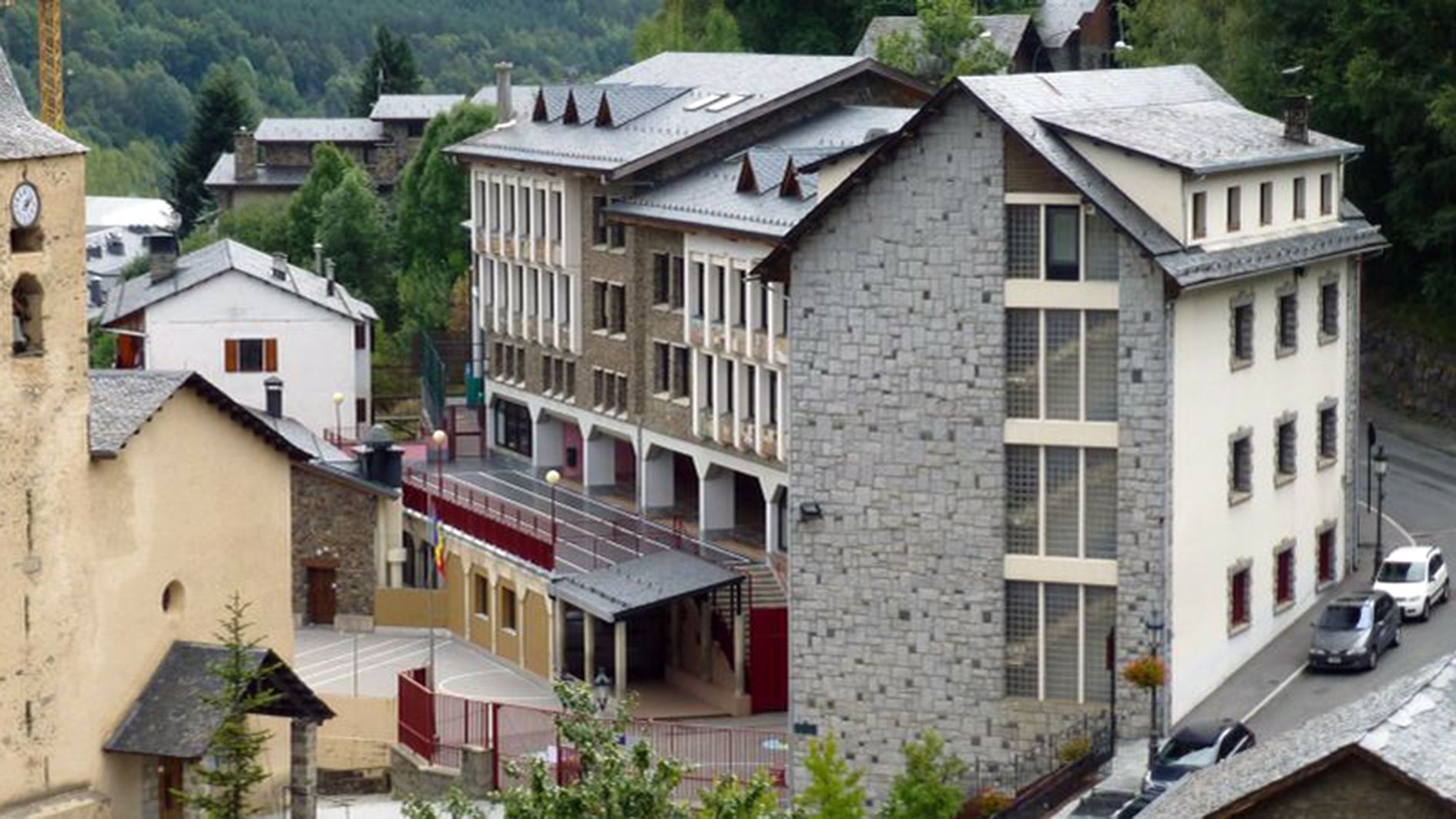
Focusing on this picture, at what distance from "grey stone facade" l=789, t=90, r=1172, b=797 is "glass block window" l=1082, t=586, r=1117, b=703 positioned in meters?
0.23

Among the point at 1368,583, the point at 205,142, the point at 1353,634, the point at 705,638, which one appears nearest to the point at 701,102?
the point at 705,638

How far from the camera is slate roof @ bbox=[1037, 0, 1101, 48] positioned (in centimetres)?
12719

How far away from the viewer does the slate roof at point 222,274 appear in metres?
103

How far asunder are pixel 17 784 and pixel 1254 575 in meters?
20.8

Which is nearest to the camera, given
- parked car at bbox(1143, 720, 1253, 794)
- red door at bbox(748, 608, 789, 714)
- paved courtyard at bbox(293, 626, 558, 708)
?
parked car at bbox(1143, 720, 1253, 794)

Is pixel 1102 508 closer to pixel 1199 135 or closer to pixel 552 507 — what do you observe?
pixel 1199 135

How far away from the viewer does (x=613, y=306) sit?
9319 centimetres

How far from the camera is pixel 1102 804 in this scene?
192 feet

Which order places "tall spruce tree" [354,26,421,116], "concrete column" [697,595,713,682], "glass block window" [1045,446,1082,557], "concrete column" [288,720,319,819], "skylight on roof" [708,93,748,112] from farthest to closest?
1. "tall spruce tree" [354,26,421,116]
2. "skylight on roof" [708,93,748,112]
3. "concrete column" [697,595,713,682]
4. "concrete column" [288,720,319,819]
5. "glass block window" [1045,446,1082,557]

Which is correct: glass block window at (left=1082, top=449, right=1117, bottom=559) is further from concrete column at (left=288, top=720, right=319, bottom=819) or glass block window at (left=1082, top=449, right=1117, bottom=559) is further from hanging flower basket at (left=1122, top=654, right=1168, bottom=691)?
concrete column at (left=288, top=720, right=319, bottom=819)

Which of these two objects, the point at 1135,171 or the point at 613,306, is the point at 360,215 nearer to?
the point at 613,306

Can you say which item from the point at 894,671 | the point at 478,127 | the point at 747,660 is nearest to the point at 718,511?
the point at 747,660

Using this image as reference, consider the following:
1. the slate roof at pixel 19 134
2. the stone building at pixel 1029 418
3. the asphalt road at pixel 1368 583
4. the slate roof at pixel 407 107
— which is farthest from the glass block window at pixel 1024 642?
the slate roof at pixel 407 107

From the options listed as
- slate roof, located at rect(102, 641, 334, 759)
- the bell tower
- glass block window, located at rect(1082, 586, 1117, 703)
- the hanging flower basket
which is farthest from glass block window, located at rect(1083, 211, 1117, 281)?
the bell tower
